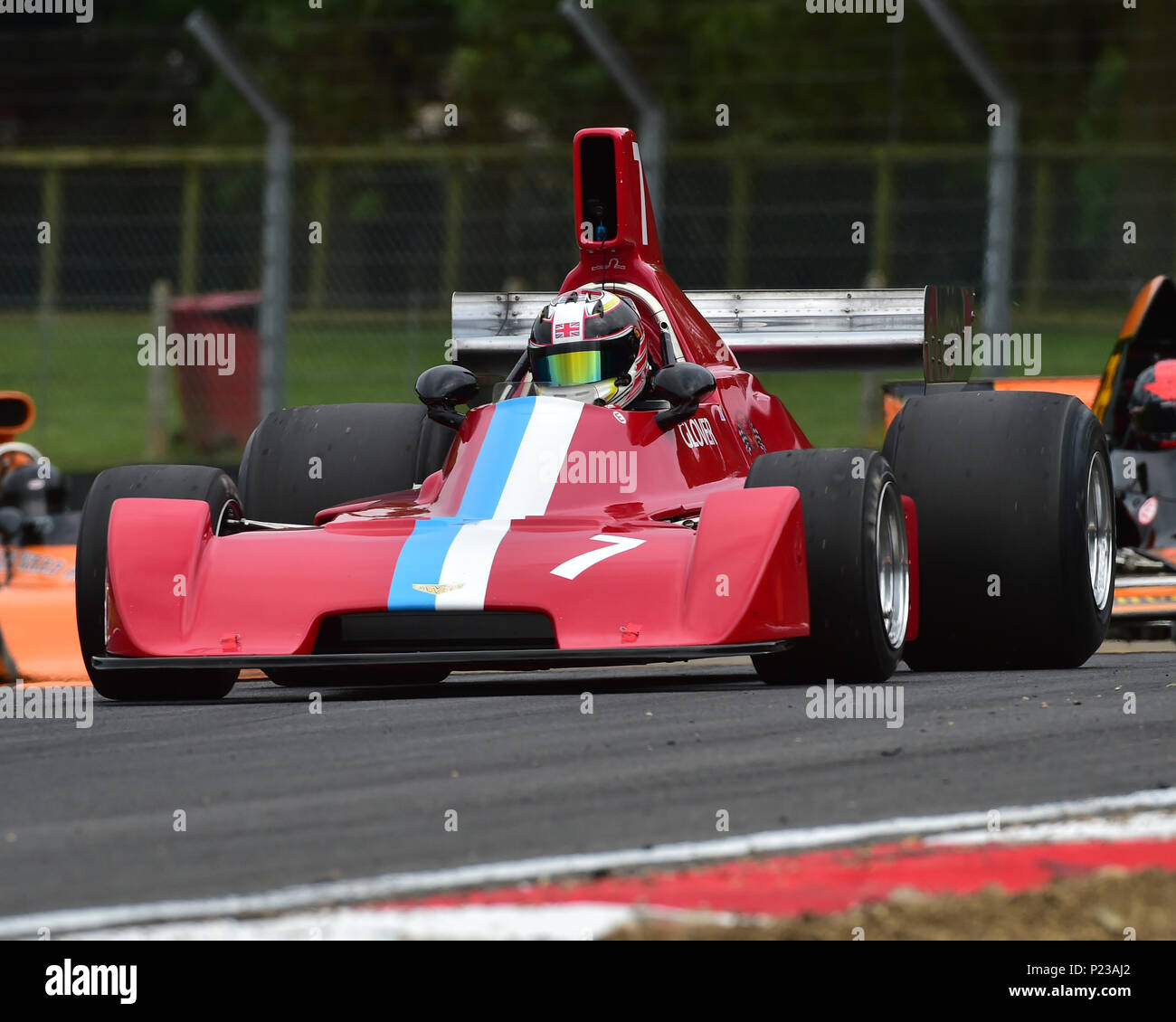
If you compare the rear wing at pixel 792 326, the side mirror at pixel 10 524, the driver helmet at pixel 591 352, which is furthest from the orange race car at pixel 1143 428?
the side mirror at pixel 10 524

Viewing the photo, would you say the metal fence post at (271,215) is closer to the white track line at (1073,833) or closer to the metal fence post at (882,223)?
the metal fence post at (882,223)

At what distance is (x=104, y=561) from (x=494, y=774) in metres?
2.36

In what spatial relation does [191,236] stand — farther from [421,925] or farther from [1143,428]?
[421,925]

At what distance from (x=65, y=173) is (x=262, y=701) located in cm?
2139

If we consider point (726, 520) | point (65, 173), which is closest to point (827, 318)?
point (726, 520)

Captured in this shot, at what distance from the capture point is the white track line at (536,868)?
3.50 metres

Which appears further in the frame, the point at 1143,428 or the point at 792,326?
the point at 1143,428

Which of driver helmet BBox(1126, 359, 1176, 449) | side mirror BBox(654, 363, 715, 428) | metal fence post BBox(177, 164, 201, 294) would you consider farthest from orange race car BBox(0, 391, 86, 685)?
metal fence post BBox(177, 164, 201, 294)

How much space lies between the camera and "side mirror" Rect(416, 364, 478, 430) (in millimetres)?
7527

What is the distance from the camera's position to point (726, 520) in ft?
20.3

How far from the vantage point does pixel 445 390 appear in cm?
753

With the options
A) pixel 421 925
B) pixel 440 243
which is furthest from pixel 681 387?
pixel 440 243

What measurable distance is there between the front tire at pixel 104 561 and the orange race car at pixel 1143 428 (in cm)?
363

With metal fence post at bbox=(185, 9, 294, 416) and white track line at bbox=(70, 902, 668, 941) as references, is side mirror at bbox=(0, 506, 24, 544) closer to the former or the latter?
metal fence post at bbox=(185, 9, 294, 416)
